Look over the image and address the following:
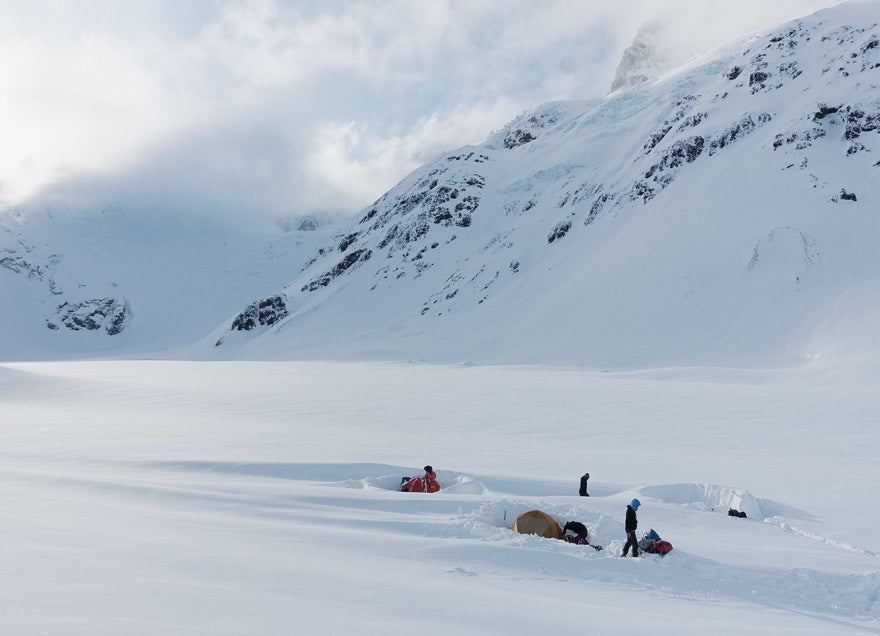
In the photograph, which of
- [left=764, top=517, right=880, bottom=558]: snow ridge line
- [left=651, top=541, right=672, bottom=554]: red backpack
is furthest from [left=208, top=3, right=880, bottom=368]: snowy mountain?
[left=651, top=541, right=672, bottom=554]: red backpack

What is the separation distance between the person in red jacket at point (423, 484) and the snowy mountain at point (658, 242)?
3061 centimetres

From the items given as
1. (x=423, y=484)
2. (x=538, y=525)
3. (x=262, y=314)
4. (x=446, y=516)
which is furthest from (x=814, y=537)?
(x=262, y=314)

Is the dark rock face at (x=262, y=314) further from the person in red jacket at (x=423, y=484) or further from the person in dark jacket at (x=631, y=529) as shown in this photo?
the person in dark jacket at (x=631, y=529)

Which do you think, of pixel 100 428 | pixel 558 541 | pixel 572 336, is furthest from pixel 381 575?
pixel 572 336

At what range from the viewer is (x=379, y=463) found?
53.7 feet

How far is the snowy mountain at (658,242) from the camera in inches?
1734

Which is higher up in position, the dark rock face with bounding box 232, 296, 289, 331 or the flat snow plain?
the dark rock face with bounding box 232, 296, 289, 331

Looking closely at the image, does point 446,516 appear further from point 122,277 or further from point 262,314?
point 122,277

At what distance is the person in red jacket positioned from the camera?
14.4 m

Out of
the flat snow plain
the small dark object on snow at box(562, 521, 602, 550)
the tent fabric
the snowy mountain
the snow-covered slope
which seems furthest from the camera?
the snow-covered slope

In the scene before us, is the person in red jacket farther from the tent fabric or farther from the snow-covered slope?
the snow-covered slope

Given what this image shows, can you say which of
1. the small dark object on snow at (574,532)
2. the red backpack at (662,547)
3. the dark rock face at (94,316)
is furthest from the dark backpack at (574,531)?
the dark rock face at (94,316)

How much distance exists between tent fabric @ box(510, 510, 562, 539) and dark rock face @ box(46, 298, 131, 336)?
141425 mm

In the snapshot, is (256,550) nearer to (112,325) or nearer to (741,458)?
(741,458)
